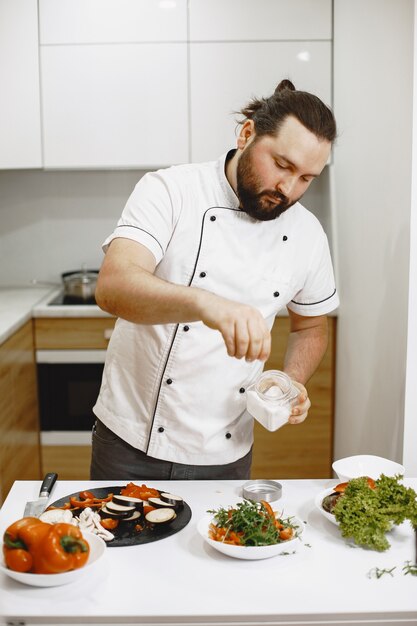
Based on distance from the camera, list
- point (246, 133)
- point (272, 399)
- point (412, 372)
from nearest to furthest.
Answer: point (272, 399), point (246, 133), point (412, 372)

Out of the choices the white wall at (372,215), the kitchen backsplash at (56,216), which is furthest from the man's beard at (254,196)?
the kitchen backsplash at (56,216)

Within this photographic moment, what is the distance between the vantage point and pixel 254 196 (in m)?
1.75

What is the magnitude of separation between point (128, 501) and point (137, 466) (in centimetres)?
39

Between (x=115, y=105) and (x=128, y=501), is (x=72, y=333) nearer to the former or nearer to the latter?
(x=115, y=105)

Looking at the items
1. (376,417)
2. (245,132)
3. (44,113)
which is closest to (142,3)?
(44,113)

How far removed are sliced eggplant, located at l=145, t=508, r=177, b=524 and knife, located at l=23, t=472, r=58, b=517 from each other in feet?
0.67

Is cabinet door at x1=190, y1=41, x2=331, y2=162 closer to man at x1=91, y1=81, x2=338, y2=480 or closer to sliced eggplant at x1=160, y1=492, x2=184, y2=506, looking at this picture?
man at x1=91, y1=81, x2=338, y2=480

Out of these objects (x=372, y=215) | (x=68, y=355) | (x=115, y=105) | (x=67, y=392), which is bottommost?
(x=67, y=392)

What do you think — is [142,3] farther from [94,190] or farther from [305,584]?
[305,584]

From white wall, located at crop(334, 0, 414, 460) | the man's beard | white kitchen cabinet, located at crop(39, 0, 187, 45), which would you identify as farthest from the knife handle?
white kitchen cabinet, located at crop(39, 0, 187, 45)

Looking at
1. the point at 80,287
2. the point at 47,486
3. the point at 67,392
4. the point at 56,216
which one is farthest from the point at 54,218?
the point at 47,486

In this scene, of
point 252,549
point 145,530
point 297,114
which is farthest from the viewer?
point 297,114

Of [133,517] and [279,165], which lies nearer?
[133,517]

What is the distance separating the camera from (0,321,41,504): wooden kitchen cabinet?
2.73 meters
